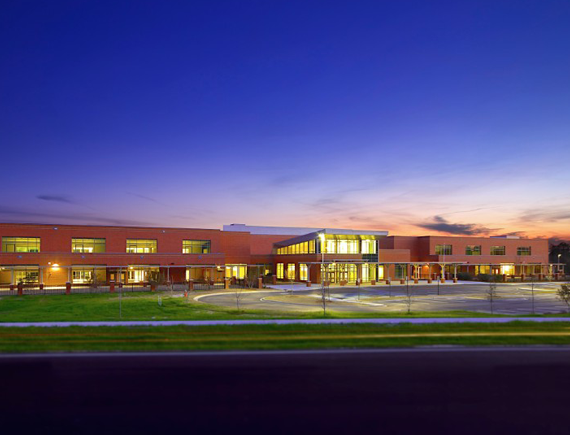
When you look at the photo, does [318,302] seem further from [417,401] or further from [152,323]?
[417,401]

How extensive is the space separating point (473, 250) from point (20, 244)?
249 feet

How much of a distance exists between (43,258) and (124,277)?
33.6ft

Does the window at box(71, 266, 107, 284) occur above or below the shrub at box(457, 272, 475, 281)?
above

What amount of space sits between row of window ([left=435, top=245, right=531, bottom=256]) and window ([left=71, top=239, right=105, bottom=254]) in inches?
2320

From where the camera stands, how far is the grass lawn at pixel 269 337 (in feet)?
51.7

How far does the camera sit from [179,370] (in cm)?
1266

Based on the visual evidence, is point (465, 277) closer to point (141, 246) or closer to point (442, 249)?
point (442, 249)

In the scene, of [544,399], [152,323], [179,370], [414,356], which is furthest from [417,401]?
[152,323]

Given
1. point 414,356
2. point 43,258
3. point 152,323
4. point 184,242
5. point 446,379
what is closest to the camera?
point 446,379

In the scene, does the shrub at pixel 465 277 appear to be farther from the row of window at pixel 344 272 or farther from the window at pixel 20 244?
the window at pixel 20 244

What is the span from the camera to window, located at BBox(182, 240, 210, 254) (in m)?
63.5

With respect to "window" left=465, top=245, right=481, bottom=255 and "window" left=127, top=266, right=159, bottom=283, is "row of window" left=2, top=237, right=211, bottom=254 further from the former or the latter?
"window" left=465, top=245, right=481, bottom=255

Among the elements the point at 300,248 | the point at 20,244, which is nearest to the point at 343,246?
the point at 300,248

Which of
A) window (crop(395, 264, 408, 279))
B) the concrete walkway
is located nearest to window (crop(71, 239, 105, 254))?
the concrete walkway
